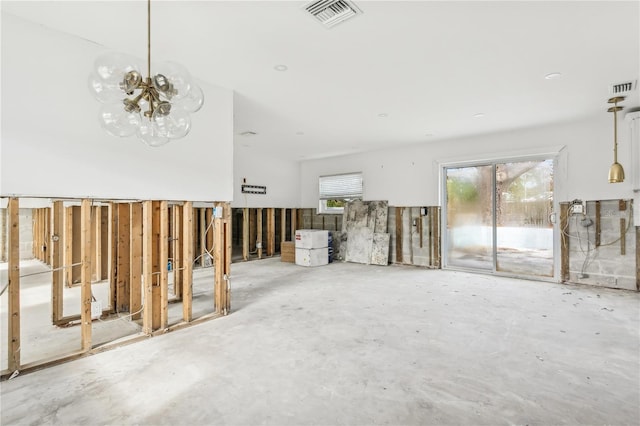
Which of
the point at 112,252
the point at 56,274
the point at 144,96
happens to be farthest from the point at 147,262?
the point at 144,96

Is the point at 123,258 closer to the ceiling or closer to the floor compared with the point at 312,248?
closer to the ceiling

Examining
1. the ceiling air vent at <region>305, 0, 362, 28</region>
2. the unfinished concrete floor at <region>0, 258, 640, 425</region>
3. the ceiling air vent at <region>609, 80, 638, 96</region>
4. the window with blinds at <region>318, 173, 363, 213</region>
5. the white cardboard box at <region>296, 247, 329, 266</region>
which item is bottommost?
the unfinished concrete floor at <region>0, 258, 640, 425</region>

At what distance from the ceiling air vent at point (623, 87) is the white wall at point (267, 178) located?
6.40 m

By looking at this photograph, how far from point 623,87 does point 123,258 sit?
20.9ft

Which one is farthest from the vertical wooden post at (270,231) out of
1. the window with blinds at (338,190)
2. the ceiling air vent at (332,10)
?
the ceiling air vent at (332,10)

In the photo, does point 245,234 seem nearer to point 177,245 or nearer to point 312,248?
point 312,248

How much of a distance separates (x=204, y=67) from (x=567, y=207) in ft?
19.8

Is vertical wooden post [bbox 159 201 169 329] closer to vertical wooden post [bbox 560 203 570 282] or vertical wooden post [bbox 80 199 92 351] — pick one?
vertical wooden post [bbox 80 199 92 351]

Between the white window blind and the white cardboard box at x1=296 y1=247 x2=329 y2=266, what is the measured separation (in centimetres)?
166

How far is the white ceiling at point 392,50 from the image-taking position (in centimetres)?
242

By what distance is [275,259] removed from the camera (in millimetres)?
8266

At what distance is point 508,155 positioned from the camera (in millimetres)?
6012

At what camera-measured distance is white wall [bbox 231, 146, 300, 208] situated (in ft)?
26.1

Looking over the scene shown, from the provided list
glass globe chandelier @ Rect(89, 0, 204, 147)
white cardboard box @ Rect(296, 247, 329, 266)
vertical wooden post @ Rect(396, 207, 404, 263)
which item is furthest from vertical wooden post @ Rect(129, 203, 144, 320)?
vertical wooden post @ Rect(396, 207, 404, 263)
